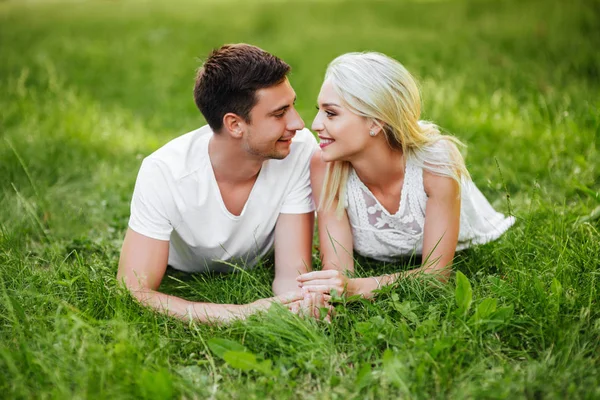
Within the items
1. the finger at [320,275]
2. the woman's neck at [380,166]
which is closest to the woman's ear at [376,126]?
the woman's neck at [380,166]

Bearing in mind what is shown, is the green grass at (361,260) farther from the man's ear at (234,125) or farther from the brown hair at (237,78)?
the brown hair at (237,78)

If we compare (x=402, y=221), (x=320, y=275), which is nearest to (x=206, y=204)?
(x=320, y=275)

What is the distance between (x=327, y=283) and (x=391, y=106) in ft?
3.42

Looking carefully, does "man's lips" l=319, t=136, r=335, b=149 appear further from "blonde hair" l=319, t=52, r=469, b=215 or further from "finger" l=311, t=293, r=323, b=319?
"finger" l=311, t=293, r=323, b=319

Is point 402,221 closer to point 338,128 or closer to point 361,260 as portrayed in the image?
point 361,260

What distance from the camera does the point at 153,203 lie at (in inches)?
130

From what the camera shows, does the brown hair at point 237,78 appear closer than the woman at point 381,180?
No

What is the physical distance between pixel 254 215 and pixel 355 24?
25.1 ft

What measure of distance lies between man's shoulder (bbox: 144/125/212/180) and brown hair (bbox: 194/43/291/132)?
23cm

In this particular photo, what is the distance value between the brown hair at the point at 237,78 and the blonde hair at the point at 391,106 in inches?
14.1

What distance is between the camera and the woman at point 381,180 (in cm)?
319

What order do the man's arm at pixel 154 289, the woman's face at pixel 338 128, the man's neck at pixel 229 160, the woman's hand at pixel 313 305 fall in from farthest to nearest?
the man's neck at pixel 229 160 < the woman's face at pixel 338 128 < the man's arm at pixel 154 289 < the woman's hand at pixel 313 305

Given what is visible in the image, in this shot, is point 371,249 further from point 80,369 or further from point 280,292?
point 80,369

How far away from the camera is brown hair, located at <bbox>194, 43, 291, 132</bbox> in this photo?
10.9 feet
